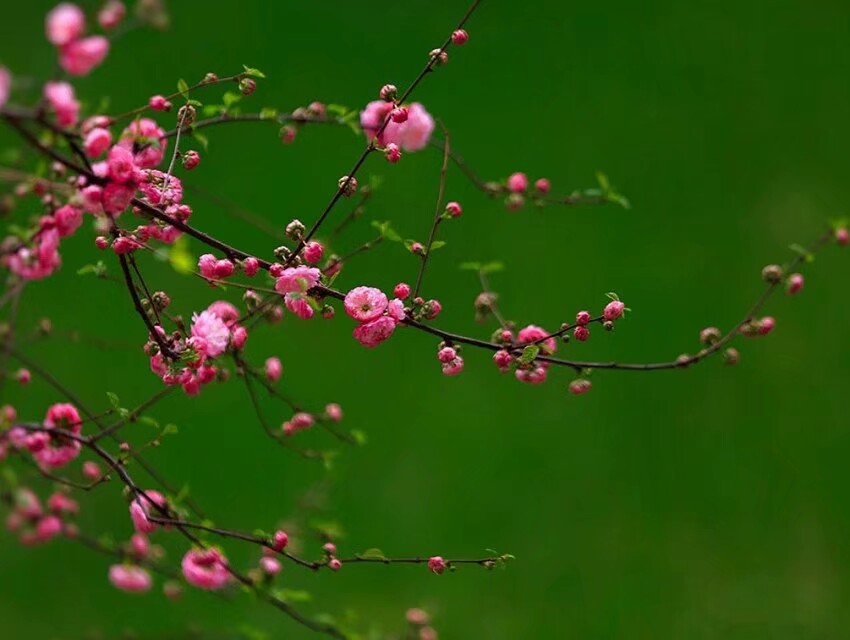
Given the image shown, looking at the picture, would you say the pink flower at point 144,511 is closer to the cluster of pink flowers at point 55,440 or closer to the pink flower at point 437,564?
the cluster of pink flowers at point 55,440

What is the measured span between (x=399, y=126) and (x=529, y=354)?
0.17 m

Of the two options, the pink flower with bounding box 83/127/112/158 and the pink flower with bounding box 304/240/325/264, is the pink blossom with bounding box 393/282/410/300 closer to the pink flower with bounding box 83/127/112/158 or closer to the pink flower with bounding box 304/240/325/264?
the pink flower with bounding box 304/240/325/264

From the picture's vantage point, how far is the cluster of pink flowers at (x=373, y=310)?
30.1 inches

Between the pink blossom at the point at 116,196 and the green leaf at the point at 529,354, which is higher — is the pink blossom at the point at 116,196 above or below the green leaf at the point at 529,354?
below

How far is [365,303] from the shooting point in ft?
2.53

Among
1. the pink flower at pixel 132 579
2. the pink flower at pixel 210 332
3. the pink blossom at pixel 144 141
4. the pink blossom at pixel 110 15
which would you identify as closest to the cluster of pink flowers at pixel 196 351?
the pink flower at pixel 210 332

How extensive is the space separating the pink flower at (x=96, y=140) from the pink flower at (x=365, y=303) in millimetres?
220

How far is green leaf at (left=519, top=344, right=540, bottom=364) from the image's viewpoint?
2.48 ft

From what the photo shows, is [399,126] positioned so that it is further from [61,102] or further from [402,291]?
[61,102]

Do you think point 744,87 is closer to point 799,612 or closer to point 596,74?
point 596,74

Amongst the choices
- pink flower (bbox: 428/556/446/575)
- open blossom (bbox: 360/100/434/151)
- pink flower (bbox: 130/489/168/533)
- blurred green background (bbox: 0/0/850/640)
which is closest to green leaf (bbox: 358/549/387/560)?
Result: pink flower (bbox: 428/556/446/575)

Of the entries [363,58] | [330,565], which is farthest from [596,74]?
[330,565]

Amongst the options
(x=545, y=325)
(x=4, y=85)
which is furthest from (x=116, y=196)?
(x=545, y=325)

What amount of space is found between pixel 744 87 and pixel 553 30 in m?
0.38
